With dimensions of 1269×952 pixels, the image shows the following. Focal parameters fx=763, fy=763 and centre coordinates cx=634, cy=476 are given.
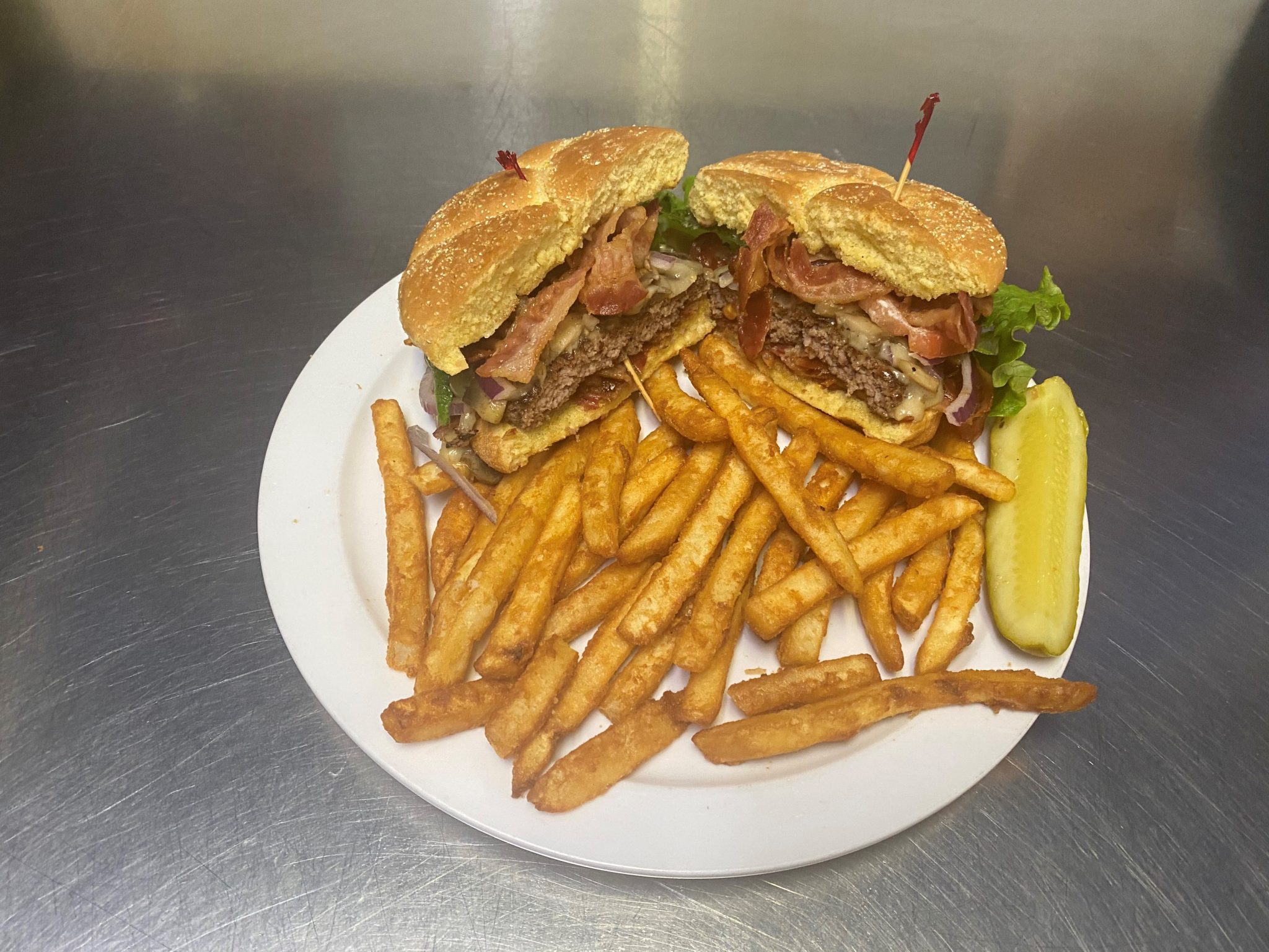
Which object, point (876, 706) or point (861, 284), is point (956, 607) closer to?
→ point (876, 706)

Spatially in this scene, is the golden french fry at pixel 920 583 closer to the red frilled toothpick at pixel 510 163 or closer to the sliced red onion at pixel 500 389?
the sliced red onion at pixel 500 389

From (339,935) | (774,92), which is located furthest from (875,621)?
(774,92)

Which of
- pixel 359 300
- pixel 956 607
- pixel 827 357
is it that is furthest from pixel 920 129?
pixel 359 300

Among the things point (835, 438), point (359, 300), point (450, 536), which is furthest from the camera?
point (359, 300)

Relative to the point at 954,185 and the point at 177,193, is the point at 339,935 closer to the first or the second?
the point at 177,193

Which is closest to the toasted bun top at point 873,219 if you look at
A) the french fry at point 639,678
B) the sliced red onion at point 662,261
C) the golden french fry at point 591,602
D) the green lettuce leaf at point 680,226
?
the green lettuce leaf at point 680,226

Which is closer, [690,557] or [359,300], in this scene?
[690,557]

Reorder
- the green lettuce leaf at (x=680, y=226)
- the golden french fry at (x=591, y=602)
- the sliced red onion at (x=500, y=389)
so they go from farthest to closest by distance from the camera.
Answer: the green lettuce leaf at (x=680, y=226) < the sliced red onion at (x=500, y=389) < the golden french fry at (x=591, y=602)
